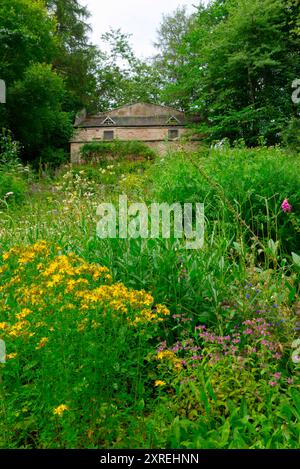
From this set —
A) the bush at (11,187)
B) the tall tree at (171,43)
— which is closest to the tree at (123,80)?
the tall tree at (171,43)

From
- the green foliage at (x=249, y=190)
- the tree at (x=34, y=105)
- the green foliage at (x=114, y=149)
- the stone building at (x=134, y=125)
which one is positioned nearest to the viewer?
the green foliage at (x=249, y=190)

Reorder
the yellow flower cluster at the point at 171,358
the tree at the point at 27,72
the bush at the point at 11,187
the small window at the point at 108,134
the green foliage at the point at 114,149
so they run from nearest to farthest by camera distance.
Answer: the yellow flower cluster at the point at 171,358 < the bush at the point at 11,187 < the tree at the point at 27,72 < the green foliage at the point at 114,149 < the small window at the point at 108,134

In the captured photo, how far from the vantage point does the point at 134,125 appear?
27078 millimetres

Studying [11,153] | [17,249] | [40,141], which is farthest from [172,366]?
[40,141]

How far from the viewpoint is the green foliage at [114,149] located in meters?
22.8

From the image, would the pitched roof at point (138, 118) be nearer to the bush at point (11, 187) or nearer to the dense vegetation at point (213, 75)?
the dense vegetation at point (213, 75)

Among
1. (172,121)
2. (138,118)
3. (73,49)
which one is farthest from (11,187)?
(73,49)

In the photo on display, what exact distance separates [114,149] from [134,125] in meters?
4.40

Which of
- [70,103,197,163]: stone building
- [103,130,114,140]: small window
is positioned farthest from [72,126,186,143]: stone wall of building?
[103,130,114,140]: small window

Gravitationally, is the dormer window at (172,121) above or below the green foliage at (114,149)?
above

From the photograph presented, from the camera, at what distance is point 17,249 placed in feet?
7.65

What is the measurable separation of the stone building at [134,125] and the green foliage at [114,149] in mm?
1520

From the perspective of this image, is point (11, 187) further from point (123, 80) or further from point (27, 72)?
point (123, 80)
